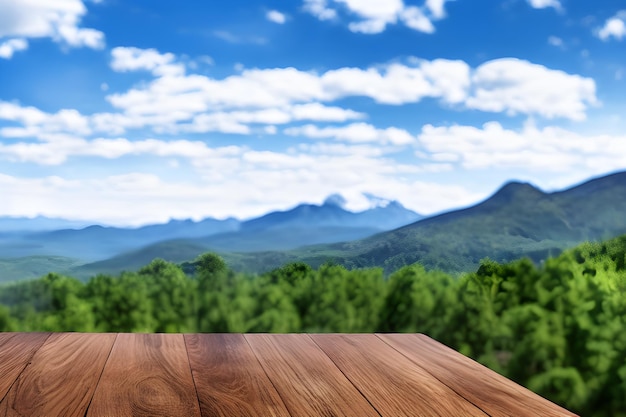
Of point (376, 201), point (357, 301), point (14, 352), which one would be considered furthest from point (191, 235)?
point (14, 352)

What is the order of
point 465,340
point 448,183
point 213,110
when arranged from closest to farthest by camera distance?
point 465,340 < point 213,110 < point 448,183

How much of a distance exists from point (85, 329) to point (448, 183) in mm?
2898

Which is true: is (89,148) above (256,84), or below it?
below

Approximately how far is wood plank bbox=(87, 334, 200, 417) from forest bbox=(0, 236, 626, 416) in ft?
3.62

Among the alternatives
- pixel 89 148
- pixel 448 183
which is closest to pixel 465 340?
pixel 448 183

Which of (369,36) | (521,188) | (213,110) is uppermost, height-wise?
(369,36)

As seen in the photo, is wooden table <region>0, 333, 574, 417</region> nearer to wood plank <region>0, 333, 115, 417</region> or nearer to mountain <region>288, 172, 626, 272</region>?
wood plank <region>0, 333, 115, 417</region>

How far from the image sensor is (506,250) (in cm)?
400

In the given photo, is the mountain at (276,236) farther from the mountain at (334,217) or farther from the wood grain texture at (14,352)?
the wood grain texture at (14,352)

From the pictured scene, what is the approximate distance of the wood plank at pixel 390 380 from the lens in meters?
1.47

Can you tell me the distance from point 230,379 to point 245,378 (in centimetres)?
4

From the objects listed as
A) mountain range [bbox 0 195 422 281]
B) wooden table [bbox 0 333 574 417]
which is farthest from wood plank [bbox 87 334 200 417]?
mountain range [bbox 0 195 422 281]

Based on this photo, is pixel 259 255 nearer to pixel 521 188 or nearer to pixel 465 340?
pixel 465 340

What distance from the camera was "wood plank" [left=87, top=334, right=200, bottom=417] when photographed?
1.42m
